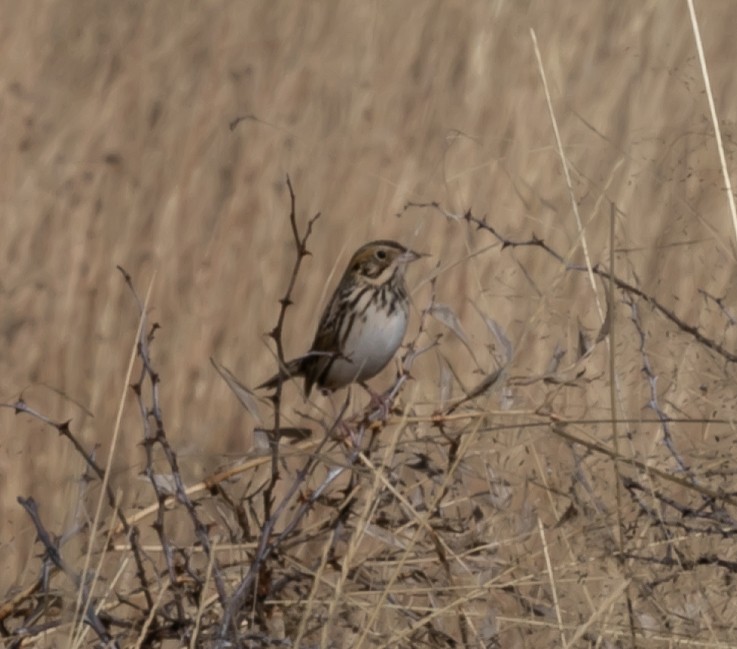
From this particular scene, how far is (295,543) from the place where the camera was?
233 cm

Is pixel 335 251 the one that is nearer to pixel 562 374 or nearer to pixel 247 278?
pixel 247 278

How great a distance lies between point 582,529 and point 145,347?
24.3 inches

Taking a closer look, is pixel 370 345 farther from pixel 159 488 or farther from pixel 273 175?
pixel 273 175

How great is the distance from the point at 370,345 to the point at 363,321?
0.09m

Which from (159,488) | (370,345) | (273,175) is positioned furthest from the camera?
(273,175)

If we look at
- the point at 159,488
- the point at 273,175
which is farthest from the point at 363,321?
the point at 273,175

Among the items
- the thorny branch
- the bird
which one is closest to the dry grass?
the bird

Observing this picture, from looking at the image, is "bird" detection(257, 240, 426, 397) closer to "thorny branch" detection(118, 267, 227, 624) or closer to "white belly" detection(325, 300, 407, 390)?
"white belly" detection(325, 300, 407, 390)

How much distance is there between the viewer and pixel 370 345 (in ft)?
12.7

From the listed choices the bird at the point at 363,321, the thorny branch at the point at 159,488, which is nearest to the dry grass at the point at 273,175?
the bird at the point at 363,321

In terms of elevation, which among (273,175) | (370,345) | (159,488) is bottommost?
(159,488)

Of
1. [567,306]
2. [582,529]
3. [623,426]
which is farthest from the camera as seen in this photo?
[567,306]

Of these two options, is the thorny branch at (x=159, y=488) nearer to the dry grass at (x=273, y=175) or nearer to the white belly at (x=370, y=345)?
the white belly at (x=370, y=345)

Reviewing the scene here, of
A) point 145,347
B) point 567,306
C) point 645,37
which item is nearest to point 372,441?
point 145,347
